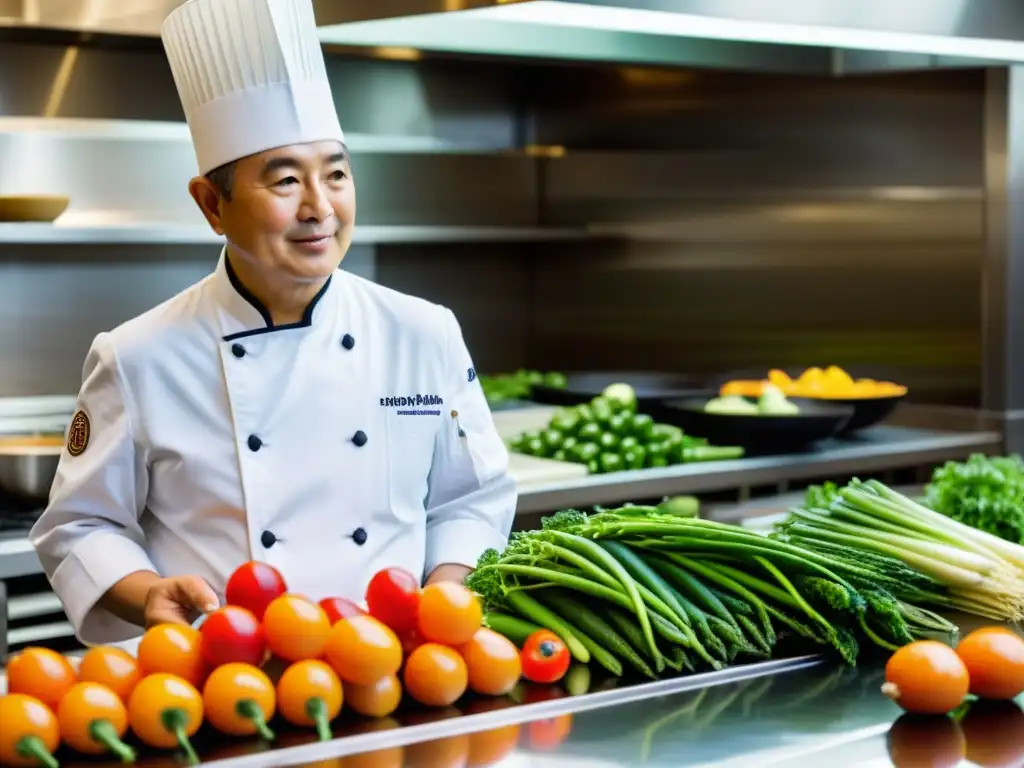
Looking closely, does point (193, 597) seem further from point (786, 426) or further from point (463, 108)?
point (463, 108)

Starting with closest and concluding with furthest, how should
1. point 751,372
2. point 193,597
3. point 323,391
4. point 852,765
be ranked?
point 852,765 → point 193,597 → point 323,391 → point 751,372

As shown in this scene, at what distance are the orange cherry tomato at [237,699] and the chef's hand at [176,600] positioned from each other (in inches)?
9.7

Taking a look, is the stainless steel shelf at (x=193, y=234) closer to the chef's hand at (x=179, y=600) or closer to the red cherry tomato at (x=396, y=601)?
the chef's hand at (x=179, y=600)

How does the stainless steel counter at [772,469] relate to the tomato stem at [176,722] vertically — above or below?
below

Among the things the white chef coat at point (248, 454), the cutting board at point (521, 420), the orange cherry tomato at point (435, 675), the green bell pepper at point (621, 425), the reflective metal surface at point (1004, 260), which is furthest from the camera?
the reflective metal surface at point (1004, 260)

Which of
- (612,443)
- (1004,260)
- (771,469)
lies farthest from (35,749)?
(1004,260)

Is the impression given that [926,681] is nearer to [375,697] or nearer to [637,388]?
[375,697]

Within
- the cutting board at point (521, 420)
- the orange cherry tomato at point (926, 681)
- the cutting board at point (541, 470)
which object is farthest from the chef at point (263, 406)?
the cutting board at point (521, 420)

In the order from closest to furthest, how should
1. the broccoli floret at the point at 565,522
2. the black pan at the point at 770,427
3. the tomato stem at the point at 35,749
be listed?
the tomato stem at the point at 35,749, the broccoli floret at the point at 565,522, the black pan at the point at 770,427

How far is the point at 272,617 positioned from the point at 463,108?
3784 mm

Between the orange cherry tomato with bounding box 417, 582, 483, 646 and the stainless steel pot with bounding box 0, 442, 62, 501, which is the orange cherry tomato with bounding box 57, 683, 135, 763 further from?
the stainless steel pot with bounding box 0, 442, 62, 501

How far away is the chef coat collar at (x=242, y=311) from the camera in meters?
2.33

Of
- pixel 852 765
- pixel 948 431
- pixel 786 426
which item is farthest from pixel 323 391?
pixel 948 431

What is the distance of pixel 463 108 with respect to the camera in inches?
206
